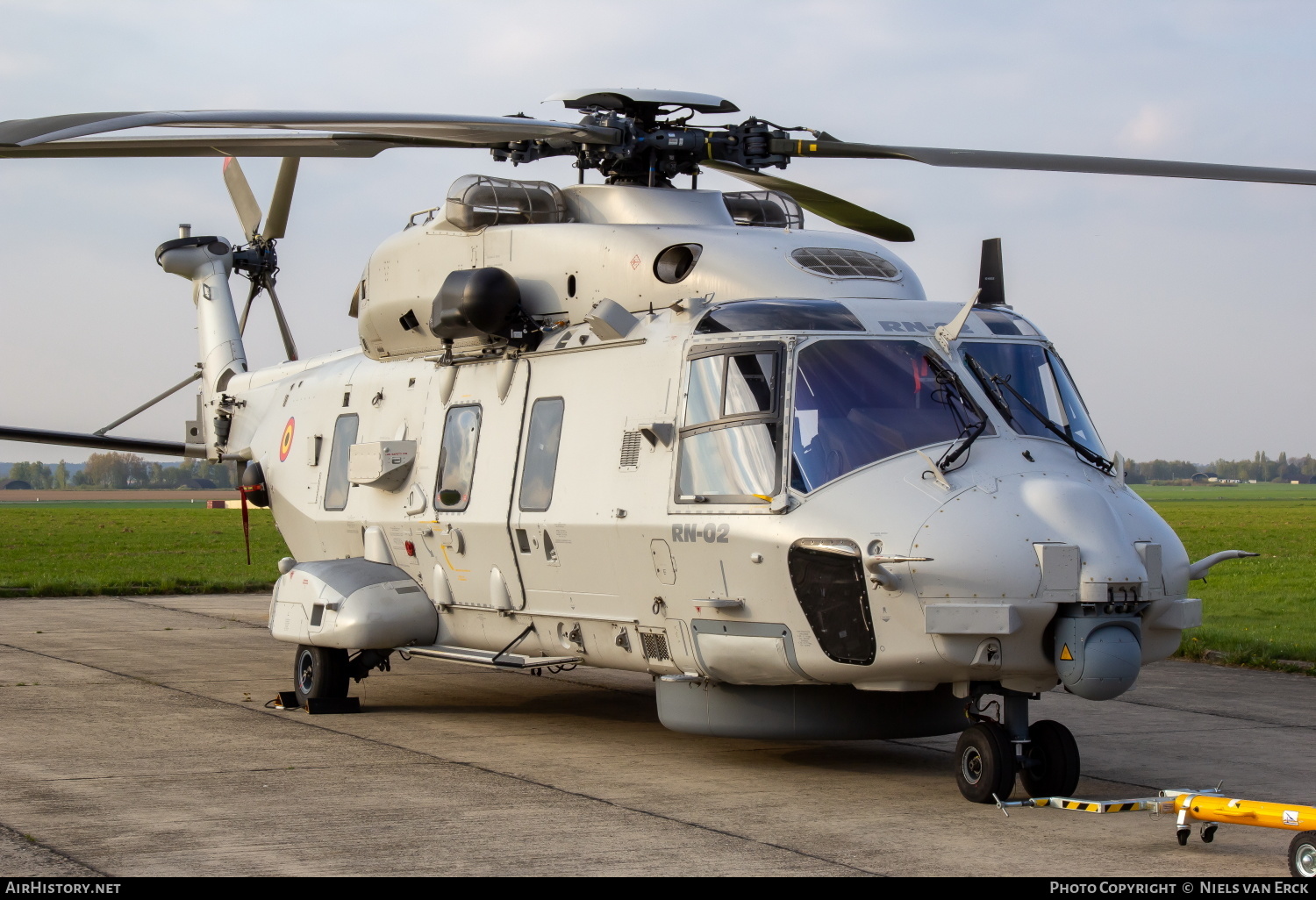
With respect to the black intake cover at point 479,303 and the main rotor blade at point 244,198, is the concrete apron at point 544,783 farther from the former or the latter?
the main rotor blade at point 244,198

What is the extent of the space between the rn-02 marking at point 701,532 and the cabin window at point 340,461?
177 inches

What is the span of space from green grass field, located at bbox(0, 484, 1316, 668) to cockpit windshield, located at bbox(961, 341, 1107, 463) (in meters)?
7.14

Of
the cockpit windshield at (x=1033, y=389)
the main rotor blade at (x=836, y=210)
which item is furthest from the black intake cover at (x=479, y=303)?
the cockpit windshield at (x=1033, y=389)

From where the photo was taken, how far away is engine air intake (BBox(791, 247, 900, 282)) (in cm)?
952

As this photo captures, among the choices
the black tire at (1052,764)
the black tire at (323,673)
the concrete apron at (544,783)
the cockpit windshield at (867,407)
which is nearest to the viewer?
the concrete apron at (544,783)

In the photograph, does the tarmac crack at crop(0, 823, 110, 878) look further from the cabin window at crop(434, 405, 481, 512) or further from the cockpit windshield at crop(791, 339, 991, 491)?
the cabin window at crop(434, 405, 481, 512)

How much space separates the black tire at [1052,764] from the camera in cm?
793

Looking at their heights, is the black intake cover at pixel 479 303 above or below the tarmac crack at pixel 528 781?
above

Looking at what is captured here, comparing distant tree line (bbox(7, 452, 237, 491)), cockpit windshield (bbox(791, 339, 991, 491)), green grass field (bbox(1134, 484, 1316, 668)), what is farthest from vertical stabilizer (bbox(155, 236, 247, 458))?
distant tree line (bbox(7, 452, 237, 491))

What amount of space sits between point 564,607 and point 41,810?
3.49 metres

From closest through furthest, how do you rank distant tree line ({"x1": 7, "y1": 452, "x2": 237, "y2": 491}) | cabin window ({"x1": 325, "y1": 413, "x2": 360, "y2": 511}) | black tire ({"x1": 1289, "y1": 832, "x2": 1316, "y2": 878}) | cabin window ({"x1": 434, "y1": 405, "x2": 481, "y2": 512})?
black tire ({"x1": 1289, "y1": 832, "x2": 1316, "y2": 878}), cabin window ({"x1": 434, "y1": 405, "x2": 481, "y2": 512}), cabin window ({"x1": 325, "y1": 413, "x2": 360, "y2": 511}), distant tree line ({"x1": 7, "y1": 452, "x2": 237, "y2": 491})

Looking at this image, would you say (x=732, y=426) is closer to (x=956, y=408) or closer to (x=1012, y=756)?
(x=956, y=408)

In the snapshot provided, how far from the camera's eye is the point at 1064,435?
8.50 m

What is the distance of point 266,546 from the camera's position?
129ft
